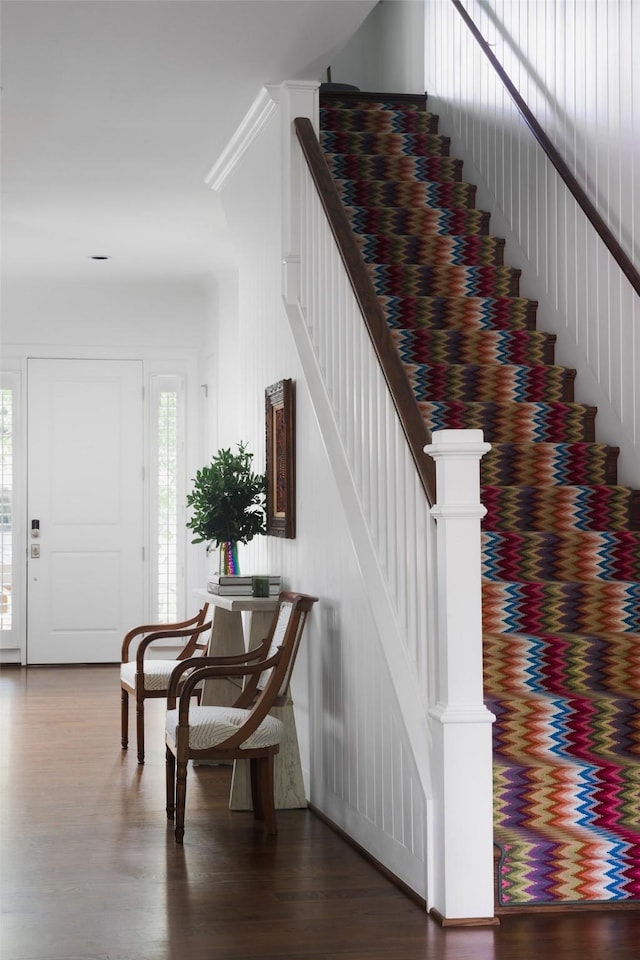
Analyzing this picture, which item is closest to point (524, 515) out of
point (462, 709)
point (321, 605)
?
point (321, 605)

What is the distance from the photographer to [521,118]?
18.4ft

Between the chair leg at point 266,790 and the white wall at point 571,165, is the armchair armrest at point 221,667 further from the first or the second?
the white wall at point 571,165

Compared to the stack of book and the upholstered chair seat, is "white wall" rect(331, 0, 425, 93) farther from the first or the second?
the upholstered chair seat

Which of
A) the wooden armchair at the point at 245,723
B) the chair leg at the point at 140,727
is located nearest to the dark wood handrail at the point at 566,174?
the wooden armchair at the point at 245,723

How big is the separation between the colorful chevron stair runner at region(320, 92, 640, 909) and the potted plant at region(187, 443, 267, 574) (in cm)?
111

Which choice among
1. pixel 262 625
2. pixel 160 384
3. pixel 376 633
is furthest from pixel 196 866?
pixel 160 384

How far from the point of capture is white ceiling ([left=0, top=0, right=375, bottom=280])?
449 cm

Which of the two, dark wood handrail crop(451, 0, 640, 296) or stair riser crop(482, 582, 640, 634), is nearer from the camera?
stair riser crop(482, 582, 640, 634)

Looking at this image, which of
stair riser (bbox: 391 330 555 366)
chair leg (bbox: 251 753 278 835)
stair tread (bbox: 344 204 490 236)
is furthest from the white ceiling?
chair leg (bbox: 251 753 278 835)

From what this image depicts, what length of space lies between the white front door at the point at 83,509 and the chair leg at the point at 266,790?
5193mm

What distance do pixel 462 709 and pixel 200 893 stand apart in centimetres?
102

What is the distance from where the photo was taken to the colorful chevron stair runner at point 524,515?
351cm

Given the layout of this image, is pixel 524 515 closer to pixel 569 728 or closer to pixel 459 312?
pixel 569 728

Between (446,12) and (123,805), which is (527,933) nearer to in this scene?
(123,805)
